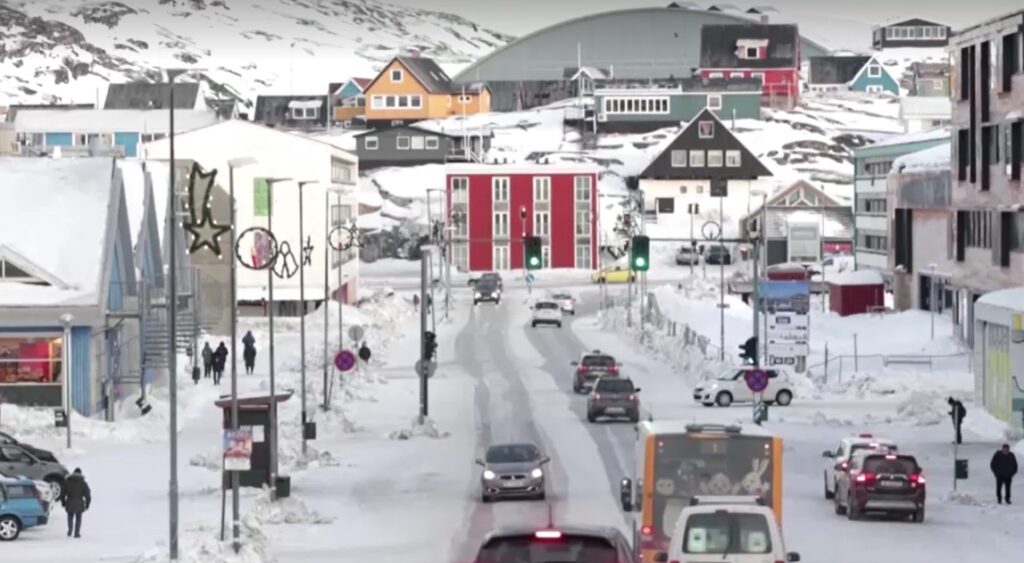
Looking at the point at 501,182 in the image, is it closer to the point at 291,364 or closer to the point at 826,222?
the point at 826,222

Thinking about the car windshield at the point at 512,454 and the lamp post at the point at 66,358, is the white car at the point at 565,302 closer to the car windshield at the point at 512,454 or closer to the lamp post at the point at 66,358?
the lamp post at the point at 66,358

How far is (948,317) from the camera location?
8769 cm

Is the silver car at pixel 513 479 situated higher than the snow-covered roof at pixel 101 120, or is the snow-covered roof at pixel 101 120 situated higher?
the snow-covered roof at pixel 101 120

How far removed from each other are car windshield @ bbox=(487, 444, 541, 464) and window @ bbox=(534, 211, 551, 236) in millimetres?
101792

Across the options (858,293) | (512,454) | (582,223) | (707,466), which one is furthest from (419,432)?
(582,223)

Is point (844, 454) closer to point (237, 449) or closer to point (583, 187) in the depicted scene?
point (237, 449)

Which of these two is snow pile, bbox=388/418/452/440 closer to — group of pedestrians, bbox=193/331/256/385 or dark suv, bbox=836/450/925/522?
group of pedestrians, bbox=193/331/256/385

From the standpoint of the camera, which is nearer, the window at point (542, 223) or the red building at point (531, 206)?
the window at point (542, 223)

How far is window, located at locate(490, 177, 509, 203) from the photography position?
146 m

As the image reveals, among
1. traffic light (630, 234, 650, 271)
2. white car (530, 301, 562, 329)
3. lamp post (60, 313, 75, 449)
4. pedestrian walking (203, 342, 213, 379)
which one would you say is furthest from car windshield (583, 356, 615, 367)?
white car (530, 301, 562, 329)

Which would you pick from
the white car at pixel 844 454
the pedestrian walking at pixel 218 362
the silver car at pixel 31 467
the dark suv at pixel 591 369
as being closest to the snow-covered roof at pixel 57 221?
the pedestrian walking at pixel 218 362

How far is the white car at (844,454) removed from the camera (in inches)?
1586

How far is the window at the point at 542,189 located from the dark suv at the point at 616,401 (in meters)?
86.8

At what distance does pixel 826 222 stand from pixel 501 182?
2249 cm
